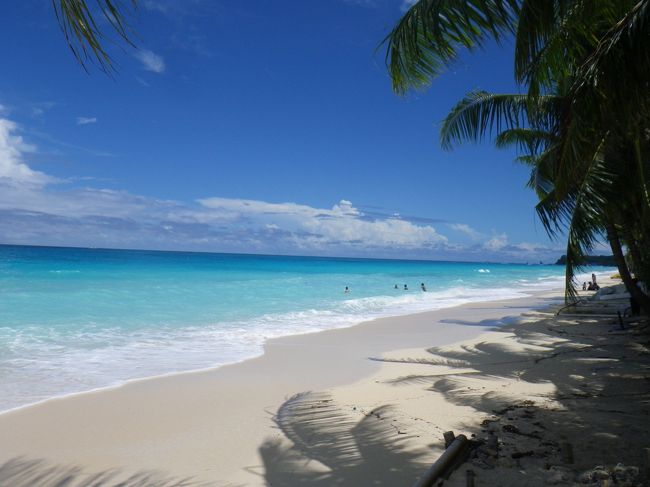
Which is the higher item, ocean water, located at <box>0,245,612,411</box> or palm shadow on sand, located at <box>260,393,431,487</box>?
ocean water, located at <box>0,245,612,411</box>

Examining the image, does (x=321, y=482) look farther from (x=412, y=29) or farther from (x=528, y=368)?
(x=528, y=368)

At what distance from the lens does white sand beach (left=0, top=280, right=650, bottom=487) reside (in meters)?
3.37

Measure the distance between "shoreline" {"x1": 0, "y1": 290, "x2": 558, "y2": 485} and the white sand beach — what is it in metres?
0.02

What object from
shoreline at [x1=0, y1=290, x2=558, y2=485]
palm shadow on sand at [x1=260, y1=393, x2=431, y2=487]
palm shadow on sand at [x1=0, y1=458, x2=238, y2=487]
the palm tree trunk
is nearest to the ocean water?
shoreline at [x1=0, y1=290, x2=558, y2=485]

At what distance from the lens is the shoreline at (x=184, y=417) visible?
11.9 ft

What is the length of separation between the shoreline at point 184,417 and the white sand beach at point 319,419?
17 millimetres

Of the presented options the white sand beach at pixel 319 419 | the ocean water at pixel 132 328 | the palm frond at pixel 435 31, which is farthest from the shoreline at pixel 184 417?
the palm frond at pixel 435 31

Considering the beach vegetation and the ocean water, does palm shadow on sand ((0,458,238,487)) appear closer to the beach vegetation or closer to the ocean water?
the ocean water

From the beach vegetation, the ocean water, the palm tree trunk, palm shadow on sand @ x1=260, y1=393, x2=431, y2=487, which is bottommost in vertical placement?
palm shadow on sand @ x1=260, y1=393, x2=431, y2=487

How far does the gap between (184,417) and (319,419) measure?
140cm

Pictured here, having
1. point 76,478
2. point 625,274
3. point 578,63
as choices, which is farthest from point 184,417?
point 625,274

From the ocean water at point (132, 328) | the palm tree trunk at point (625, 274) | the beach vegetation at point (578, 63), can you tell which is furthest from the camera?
the palm tree trunk at point (625, 274)

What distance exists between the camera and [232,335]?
34.2ft

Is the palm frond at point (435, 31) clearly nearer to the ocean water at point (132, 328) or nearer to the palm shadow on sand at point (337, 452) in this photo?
the palm shadow on sand at point (337, 452)
